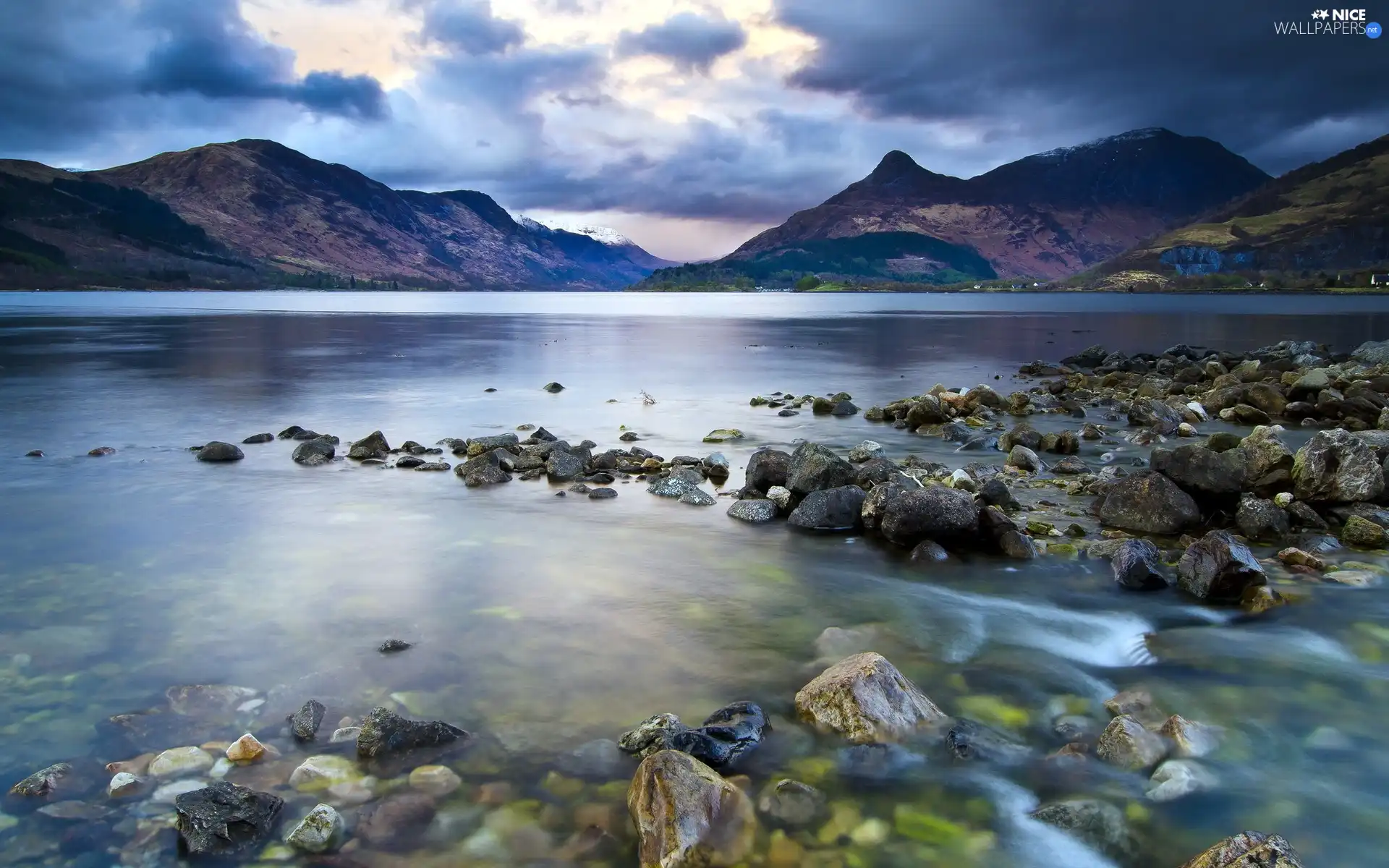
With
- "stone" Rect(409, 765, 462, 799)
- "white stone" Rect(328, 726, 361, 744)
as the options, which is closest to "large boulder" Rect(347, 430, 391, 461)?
"white stone" Rect(328, 726, 361, 744)

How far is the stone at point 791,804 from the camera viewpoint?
6.71 m

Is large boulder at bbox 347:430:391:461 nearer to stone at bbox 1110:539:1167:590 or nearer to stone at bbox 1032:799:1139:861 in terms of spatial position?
stone at bbox 1110:539:1167:590

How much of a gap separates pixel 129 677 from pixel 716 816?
6.79 meters

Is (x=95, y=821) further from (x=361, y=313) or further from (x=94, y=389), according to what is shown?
(x=361, y=313)

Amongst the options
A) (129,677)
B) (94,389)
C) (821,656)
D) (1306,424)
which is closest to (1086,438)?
(1306,424)

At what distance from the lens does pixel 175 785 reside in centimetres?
693

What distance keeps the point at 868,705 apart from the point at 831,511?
7.51m

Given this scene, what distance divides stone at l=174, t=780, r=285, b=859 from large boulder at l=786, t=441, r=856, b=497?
1139cm

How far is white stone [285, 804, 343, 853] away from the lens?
6.21m

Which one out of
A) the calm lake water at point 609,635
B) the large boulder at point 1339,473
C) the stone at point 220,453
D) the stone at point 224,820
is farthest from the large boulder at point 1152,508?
the stone at point 220,453

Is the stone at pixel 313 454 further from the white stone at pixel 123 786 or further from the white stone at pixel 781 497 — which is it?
the white stone at pixel 123 786

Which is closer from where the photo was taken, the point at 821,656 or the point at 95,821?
the point at 95,821

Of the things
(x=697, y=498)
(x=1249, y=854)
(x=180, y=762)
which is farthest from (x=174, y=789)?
(x=697, y=498)

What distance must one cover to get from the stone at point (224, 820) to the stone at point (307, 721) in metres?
1.14
